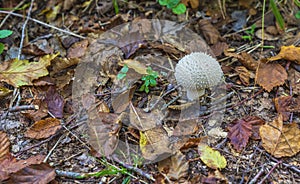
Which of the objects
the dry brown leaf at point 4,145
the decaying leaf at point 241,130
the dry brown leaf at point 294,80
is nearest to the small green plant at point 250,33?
the dry brown leaf at point 294,80

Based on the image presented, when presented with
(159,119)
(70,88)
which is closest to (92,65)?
(70,88)

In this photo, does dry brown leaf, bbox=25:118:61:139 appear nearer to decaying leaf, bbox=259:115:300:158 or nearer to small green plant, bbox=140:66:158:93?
small green plant, bbox=140:66:158:93

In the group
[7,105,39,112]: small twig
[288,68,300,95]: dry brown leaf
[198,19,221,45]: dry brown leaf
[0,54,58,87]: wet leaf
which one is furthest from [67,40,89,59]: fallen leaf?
[288,68,300,95]: dry brown leaf

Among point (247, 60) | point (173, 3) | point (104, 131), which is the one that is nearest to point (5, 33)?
point (104, 131)

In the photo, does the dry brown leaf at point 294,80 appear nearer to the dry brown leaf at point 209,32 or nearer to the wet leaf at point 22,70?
the dry brown leaf at point 209,32

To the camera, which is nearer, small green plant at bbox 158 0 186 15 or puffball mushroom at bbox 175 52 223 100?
puffball mushroom at bbox 175 52 223 100
